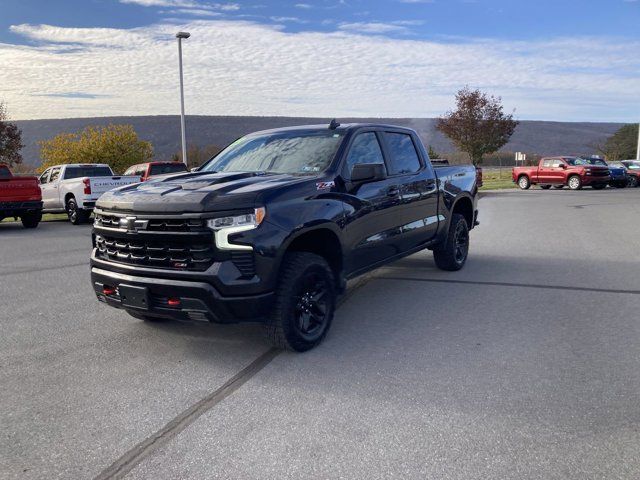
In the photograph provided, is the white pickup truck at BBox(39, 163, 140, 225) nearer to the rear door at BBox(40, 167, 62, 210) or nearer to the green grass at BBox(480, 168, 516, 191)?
the rear door at BBox(40, 167, 62, 210)

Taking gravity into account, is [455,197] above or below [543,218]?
above

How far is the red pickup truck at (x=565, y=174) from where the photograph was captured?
29250 mm

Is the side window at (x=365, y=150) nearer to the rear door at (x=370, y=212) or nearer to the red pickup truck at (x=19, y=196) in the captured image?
the rear door at (x=370, y=212)

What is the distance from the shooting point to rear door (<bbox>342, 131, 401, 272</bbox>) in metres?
5.25

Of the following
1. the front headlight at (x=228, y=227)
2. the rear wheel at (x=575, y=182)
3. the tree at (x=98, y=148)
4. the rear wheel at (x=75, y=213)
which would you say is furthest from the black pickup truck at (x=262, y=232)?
the tree at (x=98, y=148)

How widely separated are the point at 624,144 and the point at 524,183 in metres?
47.8

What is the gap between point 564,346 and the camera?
474cm

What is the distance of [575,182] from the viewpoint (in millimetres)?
29609

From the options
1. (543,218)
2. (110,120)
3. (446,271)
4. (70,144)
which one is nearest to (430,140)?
(110,120)

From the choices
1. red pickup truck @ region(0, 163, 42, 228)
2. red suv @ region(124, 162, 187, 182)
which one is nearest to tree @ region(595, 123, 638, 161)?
red suv @ region(124, 162, 187, 182)

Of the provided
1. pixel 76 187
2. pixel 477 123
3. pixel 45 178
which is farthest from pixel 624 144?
pixel 76 187

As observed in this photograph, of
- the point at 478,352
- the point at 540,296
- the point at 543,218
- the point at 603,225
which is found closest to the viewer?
the point at 478,352

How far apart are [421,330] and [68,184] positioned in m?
15.0

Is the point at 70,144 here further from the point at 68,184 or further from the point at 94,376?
the point at 94,376
